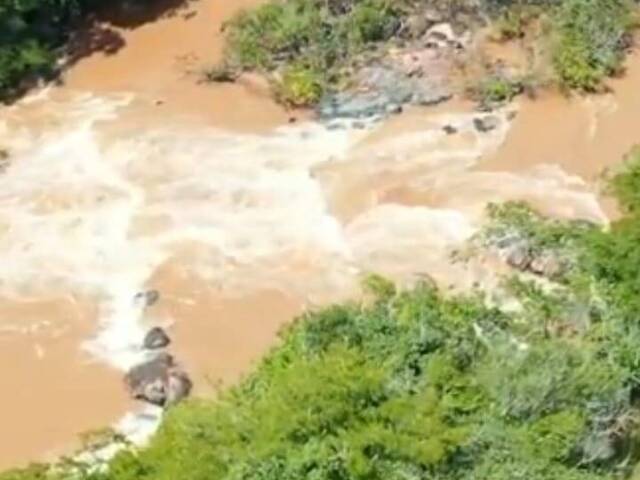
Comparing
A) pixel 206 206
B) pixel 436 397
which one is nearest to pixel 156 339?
pixel 206 206

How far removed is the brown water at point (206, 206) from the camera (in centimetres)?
1911

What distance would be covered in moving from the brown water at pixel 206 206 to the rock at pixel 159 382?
204 mm

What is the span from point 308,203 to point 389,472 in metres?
8.15

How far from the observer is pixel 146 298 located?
19844mm

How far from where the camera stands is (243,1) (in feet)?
86.5

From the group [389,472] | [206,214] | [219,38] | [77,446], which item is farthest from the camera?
[219,38]

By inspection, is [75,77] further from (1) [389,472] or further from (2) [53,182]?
(1) [389,472]

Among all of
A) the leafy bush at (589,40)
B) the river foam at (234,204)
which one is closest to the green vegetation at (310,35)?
the river foam at (234,204)

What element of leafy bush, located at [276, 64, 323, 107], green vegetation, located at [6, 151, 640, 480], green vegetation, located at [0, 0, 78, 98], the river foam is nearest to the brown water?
the river foam

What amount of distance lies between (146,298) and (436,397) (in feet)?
20.5

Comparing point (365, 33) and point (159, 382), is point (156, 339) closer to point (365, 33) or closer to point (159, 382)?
point (159, 382)

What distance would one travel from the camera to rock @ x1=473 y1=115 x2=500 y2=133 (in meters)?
22.9

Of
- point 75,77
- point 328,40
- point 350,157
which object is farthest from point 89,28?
point 350,157

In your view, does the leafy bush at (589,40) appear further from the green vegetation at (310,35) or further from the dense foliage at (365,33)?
the green vegetation at (310,35)
